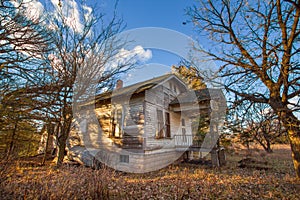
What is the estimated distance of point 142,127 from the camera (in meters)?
8.74

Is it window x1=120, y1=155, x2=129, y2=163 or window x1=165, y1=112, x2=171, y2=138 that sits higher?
window x1=165, y1=112, x2=171, y2=138

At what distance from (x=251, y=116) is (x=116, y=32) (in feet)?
29.6

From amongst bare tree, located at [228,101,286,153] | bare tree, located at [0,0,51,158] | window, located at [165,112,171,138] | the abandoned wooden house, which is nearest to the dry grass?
bare tree, located at [228,101,286,153]

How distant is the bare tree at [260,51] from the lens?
5.46 metres

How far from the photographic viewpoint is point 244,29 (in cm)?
624

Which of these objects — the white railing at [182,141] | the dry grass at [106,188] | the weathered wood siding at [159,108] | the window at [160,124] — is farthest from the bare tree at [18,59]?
the white railing at [182,141]

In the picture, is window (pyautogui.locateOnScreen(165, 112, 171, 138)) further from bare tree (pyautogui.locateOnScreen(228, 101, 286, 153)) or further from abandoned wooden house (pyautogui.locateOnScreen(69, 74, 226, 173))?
bare tree (pyautogui.locateOnScreen(228, 101, 286, 153))

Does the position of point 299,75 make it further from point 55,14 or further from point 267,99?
point 55,14

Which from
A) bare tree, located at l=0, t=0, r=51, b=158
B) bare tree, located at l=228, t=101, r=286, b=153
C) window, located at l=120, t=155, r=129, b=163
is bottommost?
window, located at l=120, t=155, r=129, b=163

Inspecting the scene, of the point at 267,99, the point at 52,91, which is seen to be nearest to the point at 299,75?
the point at 267,99

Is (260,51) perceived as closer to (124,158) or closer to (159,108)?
(159,108)

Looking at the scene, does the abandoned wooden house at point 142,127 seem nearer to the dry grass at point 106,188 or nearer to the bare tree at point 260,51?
the bare tree at point 260,51

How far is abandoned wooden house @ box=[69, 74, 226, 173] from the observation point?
339 inches

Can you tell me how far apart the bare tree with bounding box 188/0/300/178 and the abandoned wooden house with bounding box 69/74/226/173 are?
157 centimetres
